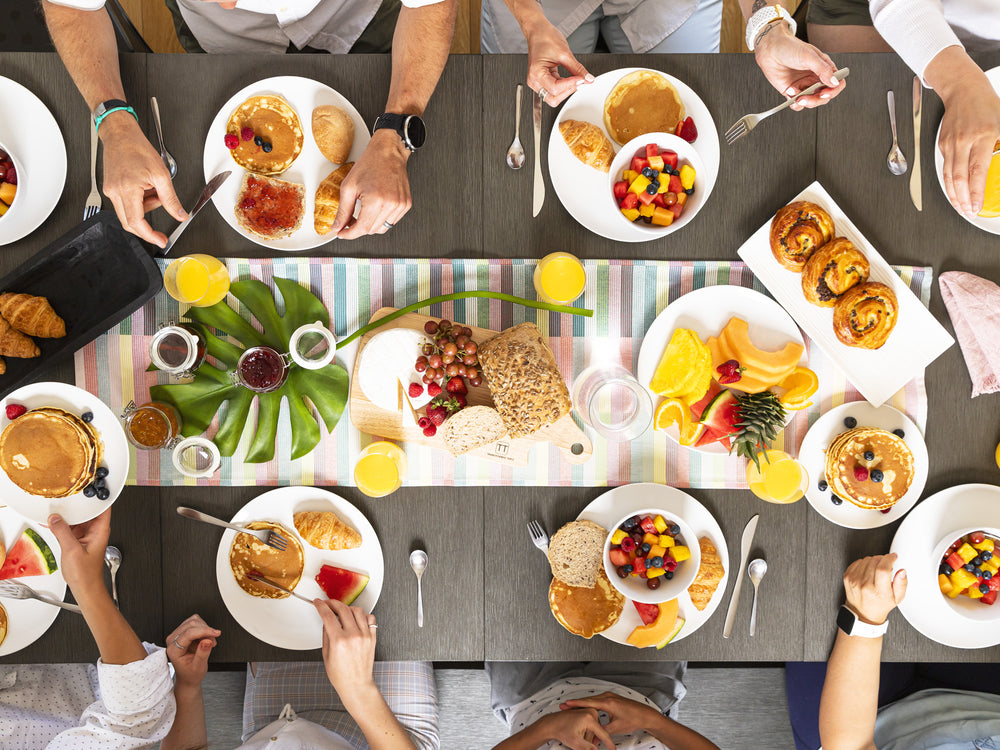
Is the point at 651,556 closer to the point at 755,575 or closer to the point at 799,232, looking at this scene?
the point at 755,575

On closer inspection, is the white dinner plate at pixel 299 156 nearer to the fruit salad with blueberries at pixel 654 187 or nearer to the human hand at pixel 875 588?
the fruit salad with blueberries at pixel 654 187

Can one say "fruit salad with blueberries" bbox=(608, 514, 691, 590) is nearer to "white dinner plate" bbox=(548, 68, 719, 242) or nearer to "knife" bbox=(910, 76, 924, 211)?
"white dinner plate" bbox=(548, 68, 719, 242)

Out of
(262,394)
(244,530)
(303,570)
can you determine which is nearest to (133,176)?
(262,394)

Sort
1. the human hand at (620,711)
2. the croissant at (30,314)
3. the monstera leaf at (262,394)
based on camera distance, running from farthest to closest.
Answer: the human hand at (620,711), the monstera leaf at (262,394), the croissant at (30,314)

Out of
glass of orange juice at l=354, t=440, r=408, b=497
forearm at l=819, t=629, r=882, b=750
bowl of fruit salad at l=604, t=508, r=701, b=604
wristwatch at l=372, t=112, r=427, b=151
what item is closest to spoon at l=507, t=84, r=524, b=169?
wristwatch at l=372, t=112, r=427, b=151

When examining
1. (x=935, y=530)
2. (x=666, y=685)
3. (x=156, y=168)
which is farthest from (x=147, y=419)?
(x=935, y=530)

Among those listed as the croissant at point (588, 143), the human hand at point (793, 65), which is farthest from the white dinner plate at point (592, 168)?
the human hand at point (793, 65)

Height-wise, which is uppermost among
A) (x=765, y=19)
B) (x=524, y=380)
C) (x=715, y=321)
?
(x=765, y=19)
